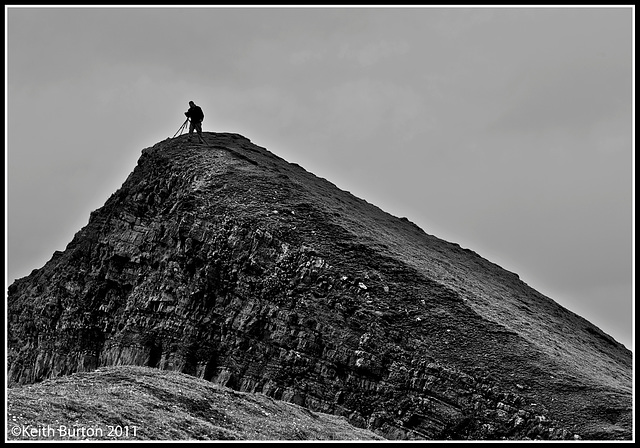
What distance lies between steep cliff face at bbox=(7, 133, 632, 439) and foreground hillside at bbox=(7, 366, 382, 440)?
475cm

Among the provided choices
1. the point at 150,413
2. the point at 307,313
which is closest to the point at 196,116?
the point at 307,313

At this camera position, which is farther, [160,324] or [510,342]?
[160,324]

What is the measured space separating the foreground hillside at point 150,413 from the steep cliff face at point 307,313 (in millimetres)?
4750

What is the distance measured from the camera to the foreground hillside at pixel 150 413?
17781mm

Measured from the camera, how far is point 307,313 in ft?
106

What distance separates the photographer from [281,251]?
113ft

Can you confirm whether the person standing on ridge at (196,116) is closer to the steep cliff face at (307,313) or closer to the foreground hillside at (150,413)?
the steep cliff face at (307,313)

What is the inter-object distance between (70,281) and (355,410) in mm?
20337

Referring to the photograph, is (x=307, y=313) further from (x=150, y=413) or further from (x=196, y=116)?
(x=196, y=116)

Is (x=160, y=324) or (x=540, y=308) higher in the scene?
(x=540, y=308)

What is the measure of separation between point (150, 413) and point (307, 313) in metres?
13.2

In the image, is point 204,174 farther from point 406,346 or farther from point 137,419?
point 137,419

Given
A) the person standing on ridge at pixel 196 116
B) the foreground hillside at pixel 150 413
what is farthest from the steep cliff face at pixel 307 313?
the foreground hillside at pixel 150 413

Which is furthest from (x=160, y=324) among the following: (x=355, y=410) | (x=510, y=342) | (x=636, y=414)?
(x=636, y=414)
